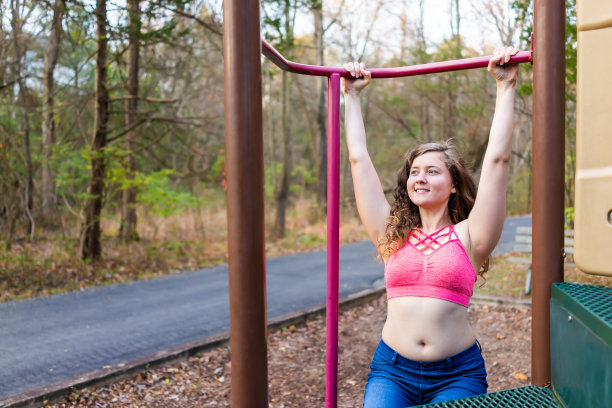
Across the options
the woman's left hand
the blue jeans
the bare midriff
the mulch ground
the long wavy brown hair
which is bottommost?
the mulch ground

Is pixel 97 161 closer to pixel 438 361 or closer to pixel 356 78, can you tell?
pixel 356 78

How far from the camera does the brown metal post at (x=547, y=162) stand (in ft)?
5.45

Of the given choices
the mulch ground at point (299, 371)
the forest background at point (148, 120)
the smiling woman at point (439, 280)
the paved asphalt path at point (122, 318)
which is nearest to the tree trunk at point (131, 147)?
the forest background at point (148, 120)

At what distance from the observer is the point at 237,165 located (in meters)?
1.44

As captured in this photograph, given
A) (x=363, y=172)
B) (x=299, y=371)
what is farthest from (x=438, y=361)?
(x=299, y=371)

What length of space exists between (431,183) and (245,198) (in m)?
0.86

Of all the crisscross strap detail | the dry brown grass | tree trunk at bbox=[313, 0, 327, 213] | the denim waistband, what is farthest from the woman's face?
tree trunk at bbox=[313, 0, 327, 213]

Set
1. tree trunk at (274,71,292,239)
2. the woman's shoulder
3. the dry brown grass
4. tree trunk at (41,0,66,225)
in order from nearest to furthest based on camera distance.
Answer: the woman's shoulder, the dry brown grass, tree trunk at (41,0,66,225), tree trunk at (274,71,292,239)

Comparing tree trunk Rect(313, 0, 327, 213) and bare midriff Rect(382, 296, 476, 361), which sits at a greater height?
tree trunk Rect(313, 0, 327, 213)

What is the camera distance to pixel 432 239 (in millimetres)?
1984

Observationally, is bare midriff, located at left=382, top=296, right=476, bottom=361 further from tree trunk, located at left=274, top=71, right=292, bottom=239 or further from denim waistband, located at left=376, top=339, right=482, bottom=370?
tree trunk, located at left=274, top=71, right=292, bottom=239

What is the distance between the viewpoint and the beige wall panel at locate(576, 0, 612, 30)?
Answer: 49.4 inches

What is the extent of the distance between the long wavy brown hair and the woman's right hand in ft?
1.13

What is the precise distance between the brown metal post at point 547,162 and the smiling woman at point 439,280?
0.16 m
